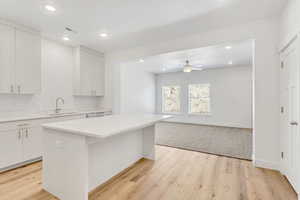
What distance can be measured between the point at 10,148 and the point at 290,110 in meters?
4.70

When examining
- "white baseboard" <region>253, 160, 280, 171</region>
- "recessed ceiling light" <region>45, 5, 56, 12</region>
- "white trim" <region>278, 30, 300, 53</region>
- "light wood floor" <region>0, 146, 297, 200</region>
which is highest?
"recessed ceiling light" <region>45, 5, 56, 12</region>

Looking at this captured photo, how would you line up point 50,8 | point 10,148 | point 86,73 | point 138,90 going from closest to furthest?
point 50,8, point 10,148, point 86,73, point 138,90

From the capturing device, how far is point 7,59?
2.74 metres

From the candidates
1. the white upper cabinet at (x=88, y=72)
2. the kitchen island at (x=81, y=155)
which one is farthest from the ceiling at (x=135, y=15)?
the kitchen island at (x=81, y=155)

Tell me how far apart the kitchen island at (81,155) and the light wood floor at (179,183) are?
19cm

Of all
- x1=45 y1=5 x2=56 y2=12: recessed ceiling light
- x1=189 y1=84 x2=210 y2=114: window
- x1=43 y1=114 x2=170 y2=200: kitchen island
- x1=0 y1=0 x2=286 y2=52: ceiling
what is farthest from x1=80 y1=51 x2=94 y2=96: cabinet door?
x1=189 y1=84 x2=210 y2=114: window

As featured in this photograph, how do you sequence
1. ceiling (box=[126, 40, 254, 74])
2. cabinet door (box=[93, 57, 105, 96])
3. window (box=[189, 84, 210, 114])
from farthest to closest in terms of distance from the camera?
window (box=[189, 84, 210, 114])
cabinet door (box=[93, 57, 105, 96])
ceiling (box=[126, 40, 254, 74])

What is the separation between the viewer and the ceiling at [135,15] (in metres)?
2.27

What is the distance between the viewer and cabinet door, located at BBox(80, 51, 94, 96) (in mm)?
4156

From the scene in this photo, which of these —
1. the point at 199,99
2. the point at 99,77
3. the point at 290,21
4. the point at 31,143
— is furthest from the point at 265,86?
the point at 31,143

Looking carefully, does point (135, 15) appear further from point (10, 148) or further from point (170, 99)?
point (170, 99)

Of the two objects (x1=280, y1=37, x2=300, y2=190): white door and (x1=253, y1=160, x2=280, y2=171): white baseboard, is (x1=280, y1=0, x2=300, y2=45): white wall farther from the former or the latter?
(x1=253, y1=160, x2=280, y2=171): white baseboard

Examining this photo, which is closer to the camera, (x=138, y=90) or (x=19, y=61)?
(x=19, y=61)

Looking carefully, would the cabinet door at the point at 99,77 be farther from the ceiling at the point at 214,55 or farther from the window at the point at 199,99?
the window at the point at 199,99
